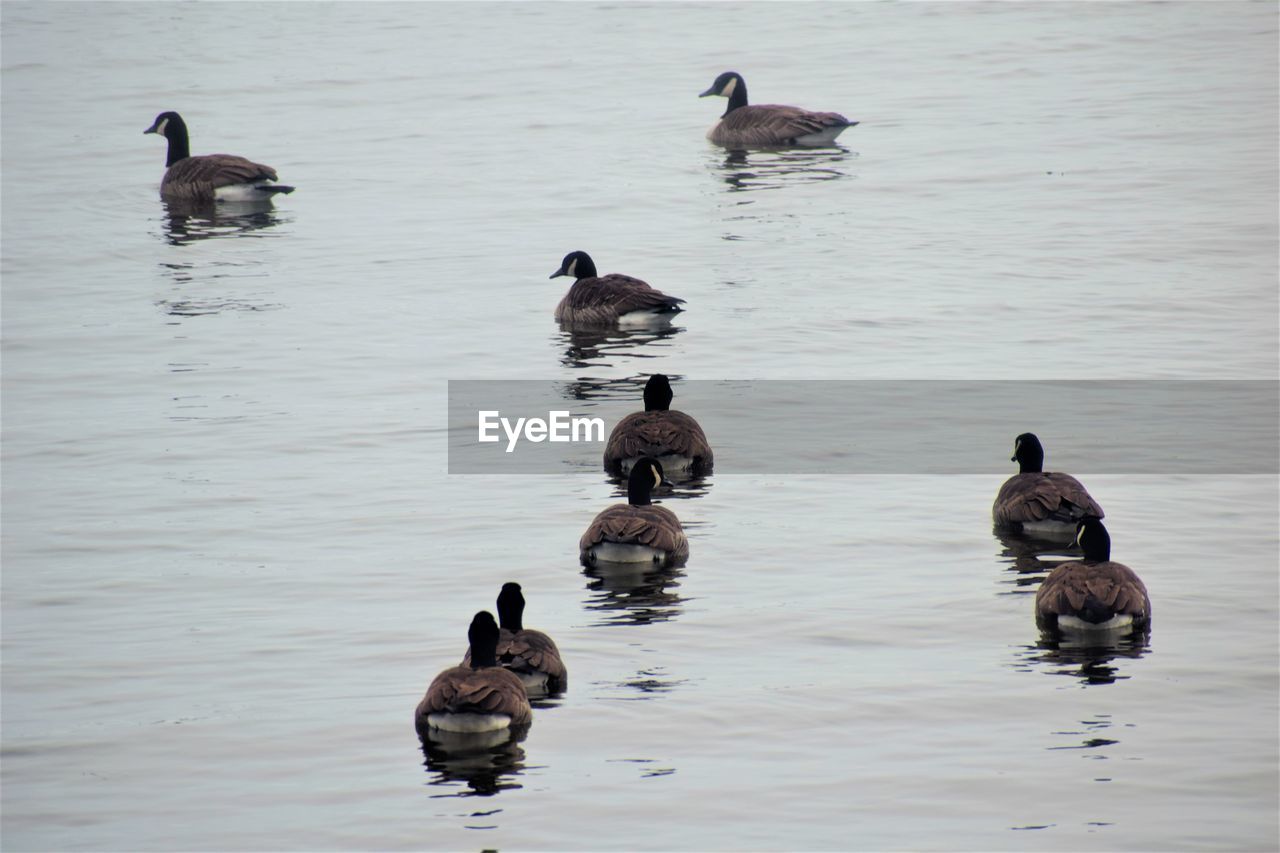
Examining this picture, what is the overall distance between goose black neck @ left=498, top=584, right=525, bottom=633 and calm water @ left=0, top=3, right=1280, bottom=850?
0.59 metres

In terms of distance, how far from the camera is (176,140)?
3828 cm

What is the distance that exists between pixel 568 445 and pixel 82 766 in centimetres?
911

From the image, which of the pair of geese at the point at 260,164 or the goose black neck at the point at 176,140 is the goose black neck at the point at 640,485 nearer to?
the pair of geese at the point at 260,164

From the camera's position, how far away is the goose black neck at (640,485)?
1694 centimetres

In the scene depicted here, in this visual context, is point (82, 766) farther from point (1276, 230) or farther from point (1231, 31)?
point (1231, 31)

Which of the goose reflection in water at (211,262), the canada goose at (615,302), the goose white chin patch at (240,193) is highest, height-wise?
the goose white chin patch at (240,193)

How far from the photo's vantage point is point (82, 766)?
41.2 ft

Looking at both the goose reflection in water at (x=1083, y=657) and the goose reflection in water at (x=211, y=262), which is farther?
the goose reflection in water at (x=211, y=262)

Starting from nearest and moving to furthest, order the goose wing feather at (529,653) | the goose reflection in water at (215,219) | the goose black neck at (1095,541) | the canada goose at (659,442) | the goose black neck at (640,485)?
the goose wing feather at (529,653), the goose black neck at (1095,541), the goose black neck at (640,485), the canada goose at (659,442), the goose reflection in water at (215,219)

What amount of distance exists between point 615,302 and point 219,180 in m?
12.7

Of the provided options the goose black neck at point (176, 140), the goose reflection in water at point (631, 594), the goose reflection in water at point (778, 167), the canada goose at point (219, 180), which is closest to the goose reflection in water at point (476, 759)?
Answer: the goose reflection in water at point (631, 594)

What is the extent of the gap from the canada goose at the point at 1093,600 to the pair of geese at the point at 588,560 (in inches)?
137

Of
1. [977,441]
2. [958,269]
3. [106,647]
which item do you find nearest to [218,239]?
[958,269]

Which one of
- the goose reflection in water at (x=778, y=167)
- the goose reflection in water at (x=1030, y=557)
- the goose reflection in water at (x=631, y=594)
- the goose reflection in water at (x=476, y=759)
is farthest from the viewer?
the goose reflection in water at (x=778, y=167)
